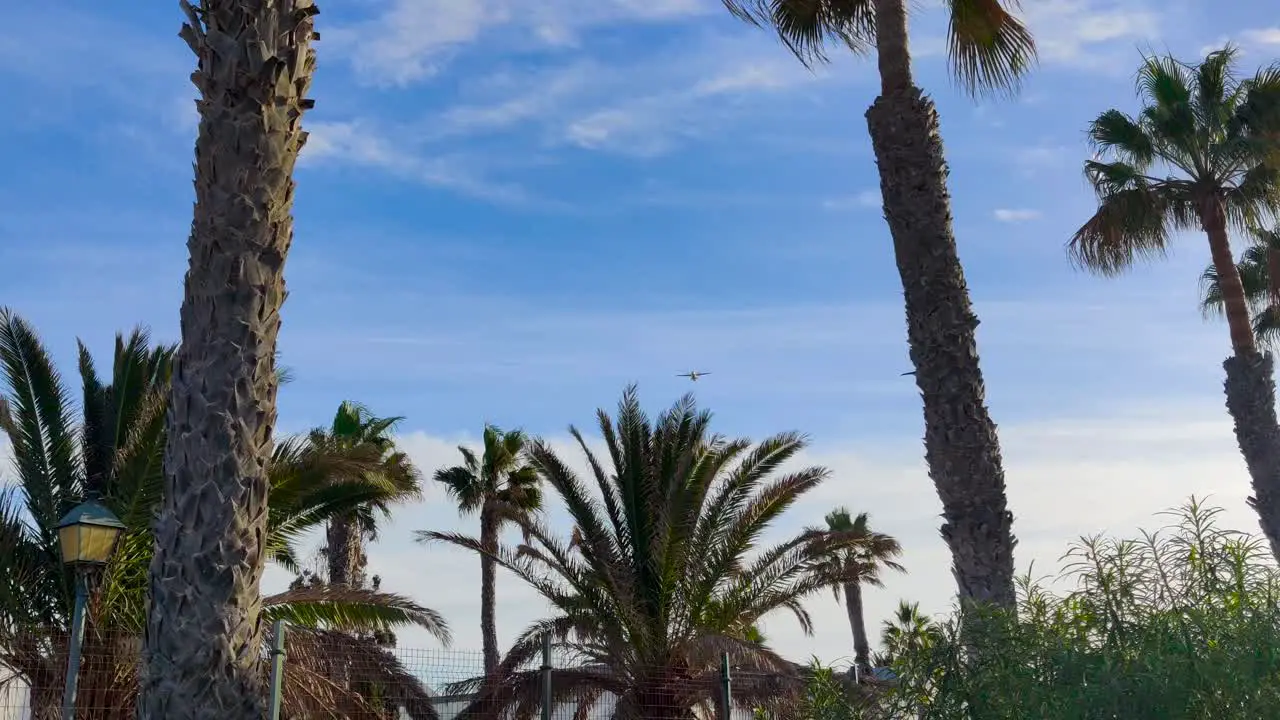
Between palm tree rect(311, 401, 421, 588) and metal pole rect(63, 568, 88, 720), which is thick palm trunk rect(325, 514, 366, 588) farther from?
metal pole rect(63, 568, 88, 720)

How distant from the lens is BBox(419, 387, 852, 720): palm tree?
15734 millimetres

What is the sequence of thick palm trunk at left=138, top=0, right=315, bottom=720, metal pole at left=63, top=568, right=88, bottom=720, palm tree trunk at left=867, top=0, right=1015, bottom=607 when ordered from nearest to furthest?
thick palm trunk at left=138, top=0, right=315, bottom=720, metal pole at left=63, top=568, right=88, bottom=720, palm tree trunk at left=867, top=0, right=1015, bottom=607

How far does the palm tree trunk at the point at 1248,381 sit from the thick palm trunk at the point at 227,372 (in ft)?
53.3

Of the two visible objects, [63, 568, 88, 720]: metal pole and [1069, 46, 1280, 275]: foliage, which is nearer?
[63, 568, 88, 720]: metal pole

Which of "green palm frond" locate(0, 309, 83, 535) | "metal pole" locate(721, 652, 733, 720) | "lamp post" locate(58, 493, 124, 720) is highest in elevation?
"green palm frond" locate(0, 309, 83, 535)

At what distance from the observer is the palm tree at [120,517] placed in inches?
465

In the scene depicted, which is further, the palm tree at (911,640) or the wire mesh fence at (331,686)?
the wire mesh fence at (331,686)

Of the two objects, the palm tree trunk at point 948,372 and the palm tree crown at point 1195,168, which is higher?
the palm tree crown at point 1195,168

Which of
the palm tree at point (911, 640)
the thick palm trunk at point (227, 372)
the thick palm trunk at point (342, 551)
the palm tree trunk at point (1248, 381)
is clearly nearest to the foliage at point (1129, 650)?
the palm tree at point (911, 640)

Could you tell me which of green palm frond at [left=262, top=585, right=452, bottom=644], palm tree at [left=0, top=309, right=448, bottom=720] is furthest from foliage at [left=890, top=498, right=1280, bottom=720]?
green palm frond at [left=262, top=585, right=452, bottom=644]

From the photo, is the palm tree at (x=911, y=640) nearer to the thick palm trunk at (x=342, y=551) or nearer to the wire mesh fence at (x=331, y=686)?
the wire mesh fence at (x=331, y=686)

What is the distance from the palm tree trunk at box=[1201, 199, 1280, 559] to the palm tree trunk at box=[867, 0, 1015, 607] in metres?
11.3

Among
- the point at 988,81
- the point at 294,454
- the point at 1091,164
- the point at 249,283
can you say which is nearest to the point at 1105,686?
the point at 249,283

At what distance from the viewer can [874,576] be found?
708 inches
